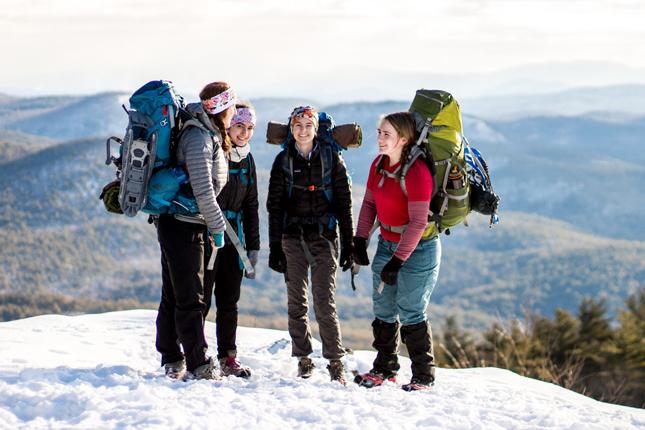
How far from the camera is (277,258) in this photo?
617 centimetres

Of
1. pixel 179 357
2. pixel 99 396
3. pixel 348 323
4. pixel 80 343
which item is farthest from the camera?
pixel 348 323

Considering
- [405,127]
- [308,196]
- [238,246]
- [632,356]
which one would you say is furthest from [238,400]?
[632,356]

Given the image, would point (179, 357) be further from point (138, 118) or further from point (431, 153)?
point (431, 153)

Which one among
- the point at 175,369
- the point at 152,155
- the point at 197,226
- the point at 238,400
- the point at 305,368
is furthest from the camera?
the point at 305,368

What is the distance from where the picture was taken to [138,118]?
5301 mm

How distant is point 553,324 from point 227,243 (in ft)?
70.9

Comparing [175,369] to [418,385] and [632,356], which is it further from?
[632,356]

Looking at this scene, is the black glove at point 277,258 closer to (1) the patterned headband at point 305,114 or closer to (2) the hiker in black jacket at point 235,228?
(2) the hiker in black jacket at point 235,228

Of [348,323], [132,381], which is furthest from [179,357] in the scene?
[348,323]

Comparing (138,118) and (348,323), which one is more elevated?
(138,118)

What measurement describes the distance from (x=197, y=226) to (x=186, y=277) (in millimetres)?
441

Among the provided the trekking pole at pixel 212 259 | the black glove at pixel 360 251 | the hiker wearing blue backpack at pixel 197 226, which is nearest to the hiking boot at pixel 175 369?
the hiker wearing blue backpack at pixel 197 226

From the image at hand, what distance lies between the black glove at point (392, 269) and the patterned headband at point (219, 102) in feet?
6.33

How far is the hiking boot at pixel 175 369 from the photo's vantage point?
5965 millimetres
